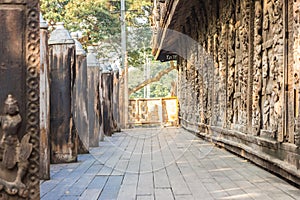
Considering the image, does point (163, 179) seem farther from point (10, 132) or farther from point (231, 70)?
point (231, 70)

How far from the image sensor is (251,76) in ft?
22.7

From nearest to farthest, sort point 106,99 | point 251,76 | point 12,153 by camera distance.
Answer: point 12,153, point 251,76, point 106,99

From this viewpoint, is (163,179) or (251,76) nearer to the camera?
(163,179)

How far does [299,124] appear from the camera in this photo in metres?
4.64

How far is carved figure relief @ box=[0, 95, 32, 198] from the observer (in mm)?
3367

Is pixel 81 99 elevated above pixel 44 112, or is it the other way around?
pixel 81 99

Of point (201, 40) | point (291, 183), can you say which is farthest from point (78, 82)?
point (201, 40)

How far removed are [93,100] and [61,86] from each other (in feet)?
10.6

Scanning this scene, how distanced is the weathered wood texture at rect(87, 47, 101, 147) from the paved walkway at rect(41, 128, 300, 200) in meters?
1.86

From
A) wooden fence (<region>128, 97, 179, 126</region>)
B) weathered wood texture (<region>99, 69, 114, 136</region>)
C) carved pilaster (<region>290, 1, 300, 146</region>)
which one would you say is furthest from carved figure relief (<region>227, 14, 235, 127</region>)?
wooden fence (<region>128, 97, 179, 126</region>)

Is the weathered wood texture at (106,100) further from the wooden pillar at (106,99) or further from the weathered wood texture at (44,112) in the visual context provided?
the weathered wood texture at (44,112)

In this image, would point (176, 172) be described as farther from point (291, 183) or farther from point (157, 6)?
point (157, 6)

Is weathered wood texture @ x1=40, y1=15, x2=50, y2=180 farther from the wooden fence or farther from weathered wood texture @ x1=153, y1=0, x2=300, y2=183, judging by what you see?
the wooden fence

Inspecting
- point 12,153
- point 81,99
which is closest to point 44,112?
point 12,153
